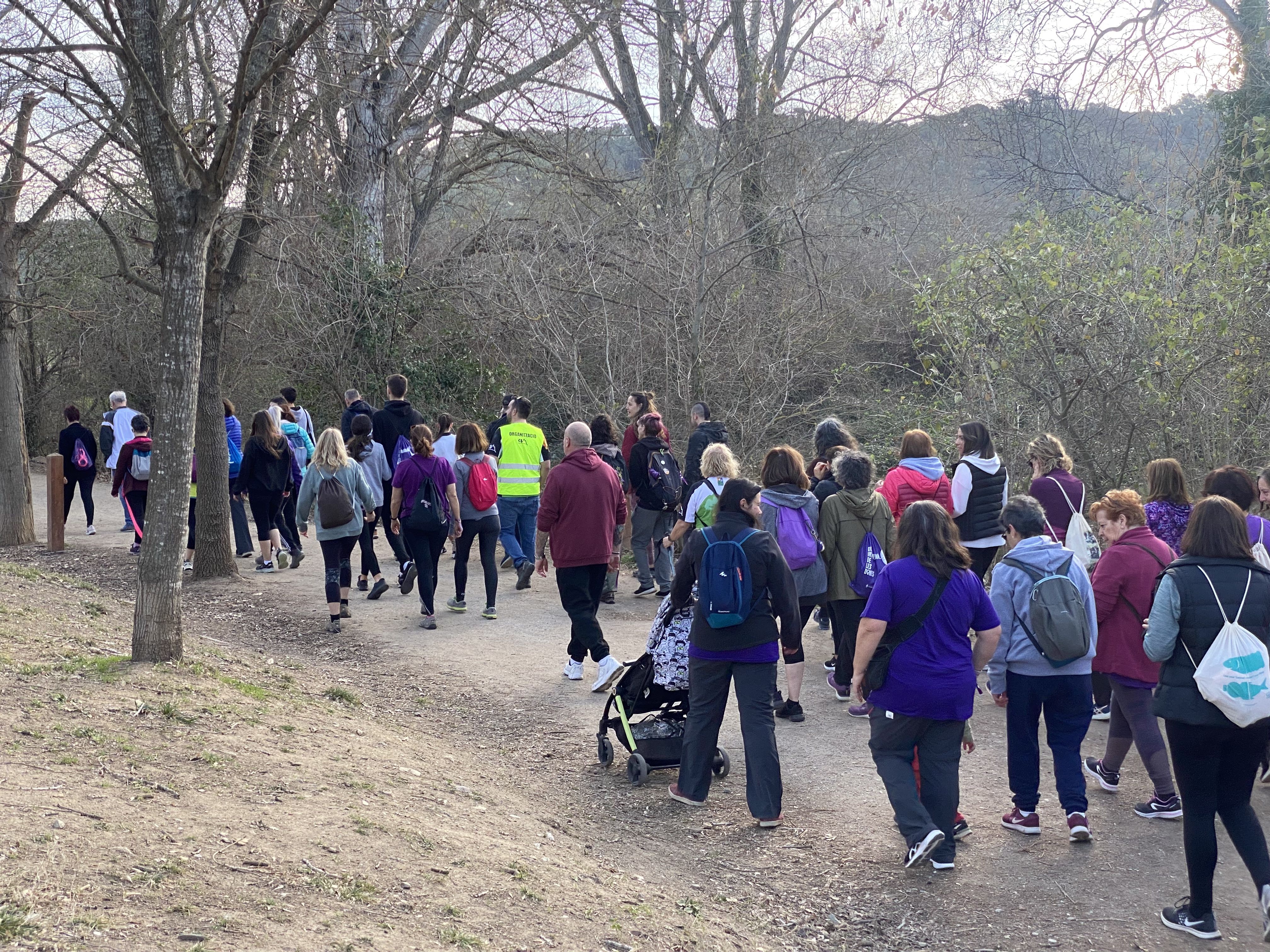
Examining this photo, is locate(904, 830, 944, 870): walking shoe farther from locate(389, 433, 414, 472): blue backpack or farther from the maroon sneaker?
locate(389, 433, 414, 472): blue backpack

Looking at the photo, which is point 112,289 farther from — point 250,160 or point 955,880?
point 955,880

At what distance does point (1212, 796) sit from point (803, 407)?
11.3m

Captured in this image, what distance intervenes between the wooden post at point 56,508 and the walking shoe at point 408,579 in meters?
5.47

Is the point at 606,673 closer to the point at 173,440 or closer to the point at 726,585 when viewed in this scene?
the point at 726,585

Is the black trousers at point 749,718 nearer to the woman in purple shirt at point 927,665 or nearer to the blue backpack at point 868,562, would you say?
the woman in purple shirt at point 927,665

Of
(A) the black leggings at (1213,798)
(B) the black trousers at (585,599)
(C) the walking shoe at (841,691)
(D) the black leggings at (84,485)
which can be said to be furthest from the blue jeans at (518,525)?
(A) the black leggings at (1213,798)

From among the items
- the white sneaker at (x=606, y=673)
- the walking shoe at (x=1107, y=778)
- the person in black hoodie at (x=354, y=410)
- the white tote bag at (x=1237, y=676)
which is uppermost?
the person in black hoodie at (x=354, y=410)

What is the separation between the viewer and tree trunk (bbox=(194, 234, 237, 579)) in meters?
11.7

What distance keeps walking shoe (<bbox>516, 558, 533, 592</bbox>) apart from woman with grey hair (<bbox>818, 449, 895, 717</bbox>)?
206 inches

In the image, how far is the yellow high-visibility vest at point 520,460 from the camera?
36.8 feet

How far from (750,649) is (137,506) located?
35.0 ft

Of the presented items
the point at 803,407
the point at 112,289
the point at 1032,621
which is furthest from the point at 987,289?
the point at 112,289

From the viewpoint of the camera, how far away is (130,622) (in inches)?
368

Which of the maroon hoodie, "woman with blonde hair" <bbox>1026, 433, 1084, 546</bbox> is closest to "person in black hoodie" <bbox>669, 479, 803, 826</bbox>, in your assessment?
the maroon hoodie
